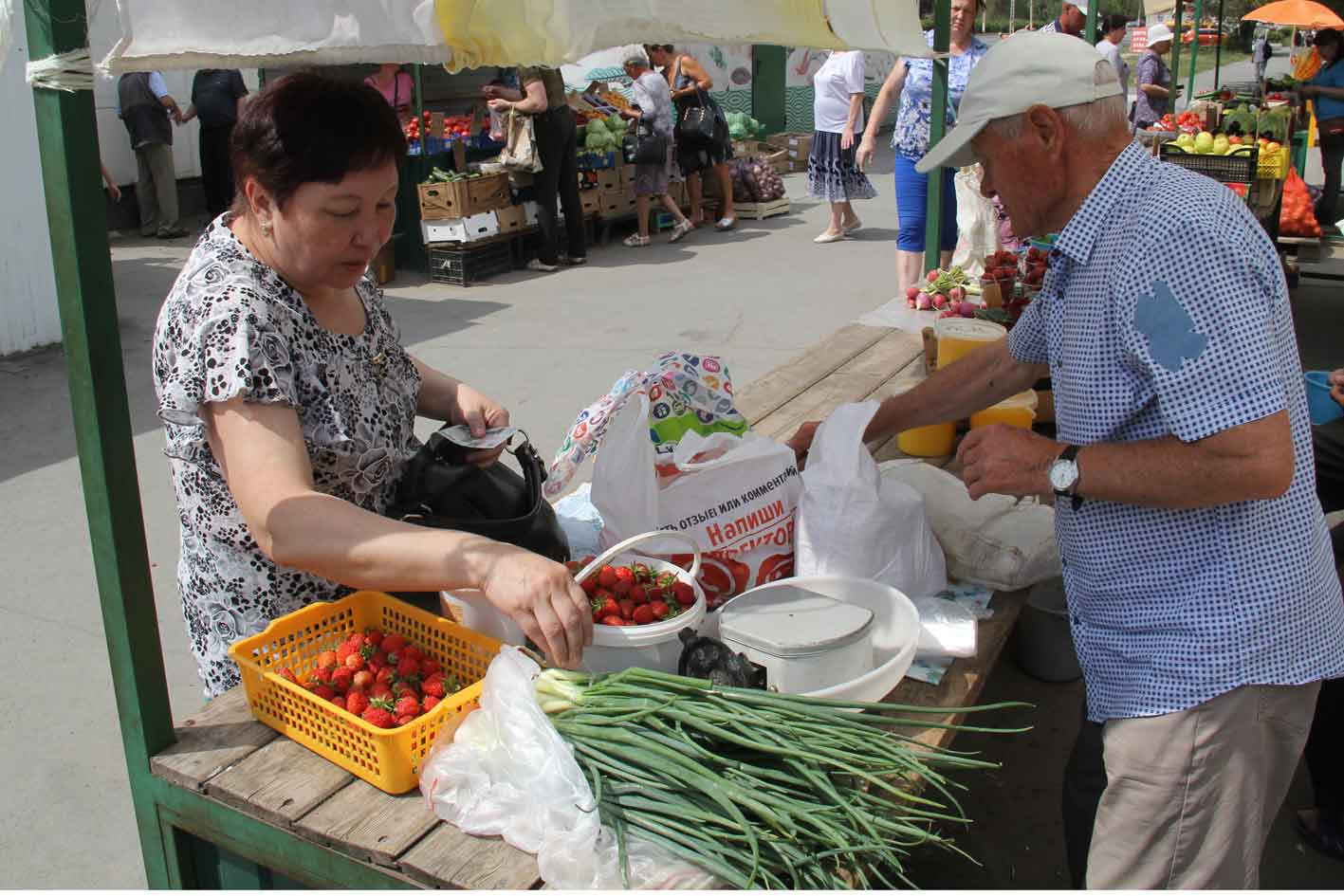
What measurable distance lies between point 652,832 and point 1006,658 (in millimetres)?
2779

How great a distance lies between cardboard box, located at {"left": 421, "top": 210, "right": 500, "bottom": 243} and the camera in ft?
31.0

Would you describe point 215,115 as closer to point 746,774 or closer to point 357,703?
point 357,703

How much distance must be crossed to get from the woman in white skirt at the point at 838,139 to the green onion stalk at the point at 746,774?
8.34 metres

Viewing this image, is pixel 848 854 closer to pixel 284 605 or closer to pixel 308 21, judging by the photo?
pixel 284 605

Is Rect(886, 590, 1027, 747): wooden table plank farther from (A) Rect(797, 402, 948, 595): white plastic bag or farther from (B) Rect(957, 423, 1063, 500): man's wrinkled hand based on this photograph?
(B) Rect(957, 423, 1063, 500): man's wrinkled hand

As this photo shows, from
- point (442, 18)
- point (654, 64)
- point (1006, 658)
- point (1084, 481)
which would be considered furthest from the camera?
point (654, 64)

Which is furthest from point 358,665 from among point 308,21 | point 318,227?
point 308,21

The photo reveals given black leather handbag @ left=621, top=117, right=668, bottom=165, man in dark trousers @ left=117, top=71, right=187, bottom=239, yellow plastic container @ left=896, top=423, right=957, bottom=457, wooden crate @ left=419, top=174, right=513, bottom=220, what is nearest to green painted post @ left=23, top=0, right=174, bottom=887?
yellow plastic container @ left=896, top=423, right=957, bottom=457

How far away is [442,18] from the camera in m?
1.75

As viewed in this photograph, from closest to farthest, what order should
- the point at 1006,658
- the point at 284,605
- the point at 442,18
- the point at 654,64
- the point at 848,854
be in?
the point at 848,854 → the point at 442,18 → the point at 284,605 → the point at 1006,658 → the point at 654,64

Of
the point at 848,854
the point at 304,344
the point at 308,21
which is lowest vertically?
the point at 848,854

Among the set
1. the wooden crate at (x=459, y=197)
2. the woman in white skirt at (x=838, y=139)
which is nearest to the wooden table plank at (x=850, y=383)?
the woman in white skirt at (x=838, y=139)

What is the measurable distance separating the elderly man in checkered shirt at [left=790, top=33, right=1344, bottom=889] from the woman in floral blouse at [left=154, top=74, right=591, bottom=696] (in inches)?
36.1

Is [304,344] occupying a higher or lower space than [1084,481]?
higher
